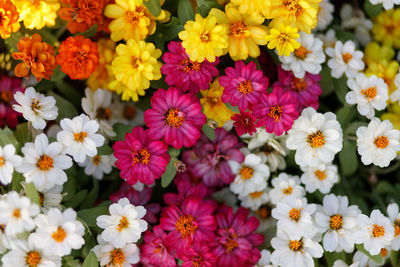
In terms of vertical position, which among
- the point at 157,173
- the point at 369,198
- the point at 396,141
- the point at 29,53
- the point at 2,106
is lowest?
the point at 369,198

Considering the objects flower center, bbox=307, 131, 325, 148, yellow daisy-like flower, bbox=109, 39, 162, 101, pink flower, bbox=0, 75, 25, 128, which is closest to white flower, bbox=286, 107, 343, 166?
flower center, bbox=307, 131, 325, 148

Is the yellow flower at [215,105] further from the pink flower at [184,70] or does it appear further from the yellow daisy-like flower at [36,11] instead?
the yellow daisy-like flower at [36,11]

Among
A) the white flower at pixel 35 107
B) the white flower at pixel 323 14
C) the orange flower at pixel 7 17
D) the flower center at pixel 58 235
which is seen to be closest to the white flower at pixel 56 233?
the flower center at pixel 58 235

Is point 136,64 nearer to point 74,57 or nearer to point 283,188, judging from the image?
point 74,57

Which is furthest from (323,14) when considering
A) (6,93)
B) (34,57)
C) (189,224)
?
(6,93)

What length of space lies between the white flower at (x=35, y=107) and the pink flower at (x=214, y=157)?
1.52 feet

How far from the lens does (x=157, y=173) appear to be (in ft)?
4.27

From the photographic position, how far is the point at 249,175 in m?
1.51

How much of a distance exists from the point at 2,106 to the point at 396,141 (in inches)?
53.0

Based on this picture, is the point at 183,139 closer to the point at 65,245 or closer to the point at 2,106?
the point at 65,245

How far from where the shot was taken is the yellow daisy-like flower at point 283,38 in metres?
1.26

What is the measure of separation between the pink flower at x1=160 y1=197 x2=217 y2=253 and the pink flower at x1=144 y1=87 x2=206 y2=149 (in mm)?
217

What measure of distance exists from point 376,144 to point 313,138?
0.68ft

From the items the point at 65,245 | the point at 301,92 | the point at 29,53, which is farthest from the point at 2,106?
the point at 301,92
